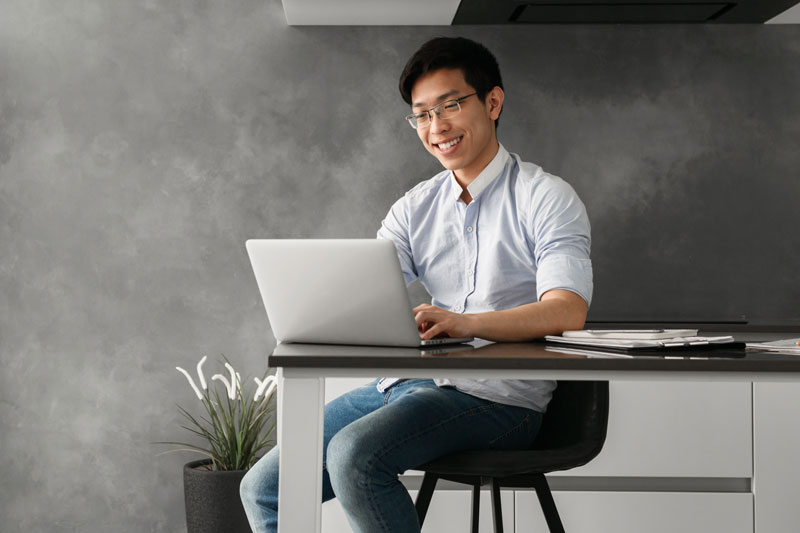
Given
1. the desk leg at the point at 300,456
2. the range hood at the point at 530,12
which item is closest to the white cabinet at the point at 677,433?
the range hood at the point at 530,12

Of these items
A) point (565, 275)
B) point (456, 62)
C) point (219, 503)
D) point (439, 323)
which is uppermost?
point (456, 62)

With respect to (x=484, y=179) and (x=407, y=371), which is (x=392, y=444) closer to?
(x=407, y=371)

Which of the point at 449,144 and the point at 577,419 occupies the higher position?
the point at 449,144

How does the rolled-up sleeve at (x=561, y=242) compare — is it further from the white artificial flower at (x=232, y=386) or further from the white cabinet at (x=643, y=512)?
the white artificial flower at (x=232, y=386)

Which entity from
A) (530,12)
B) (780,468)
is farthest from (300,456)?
(530,12)

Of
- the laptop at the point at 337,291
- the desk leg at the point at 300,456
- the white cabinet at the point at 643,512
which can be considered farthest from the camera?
the white cabinet at the point at 643,512

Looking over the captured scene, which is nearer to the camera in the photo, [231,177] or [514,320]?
[514,320]

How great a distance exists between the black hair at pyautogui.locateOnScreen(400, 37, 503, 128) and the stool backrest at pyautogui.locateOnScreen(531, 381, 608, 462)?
766 mm

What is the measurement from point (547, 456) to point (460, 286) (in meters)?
0.49

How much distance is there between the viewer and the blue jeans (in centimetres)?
146

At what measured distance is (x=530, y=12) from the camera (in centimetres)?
310

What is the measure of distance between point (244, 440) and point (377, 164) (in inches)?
46.8

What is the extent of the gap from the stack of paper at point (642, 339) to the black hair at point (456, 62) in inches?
31.6

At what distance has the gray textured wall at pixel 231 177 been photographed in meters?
3.29
